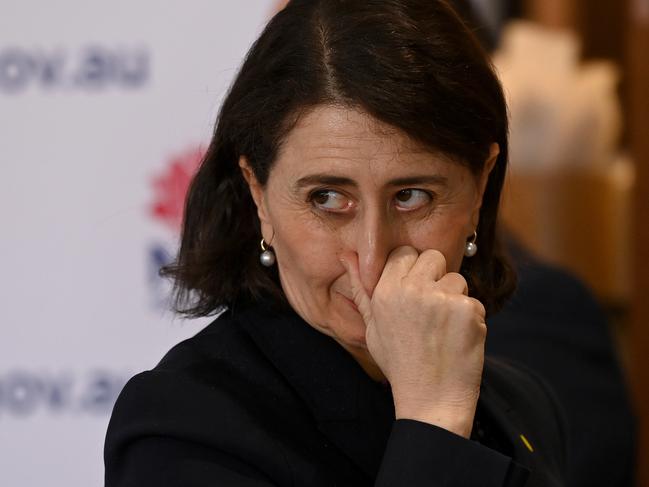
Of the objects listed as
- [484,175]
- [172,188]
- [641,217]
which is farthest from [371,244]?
[641,217]

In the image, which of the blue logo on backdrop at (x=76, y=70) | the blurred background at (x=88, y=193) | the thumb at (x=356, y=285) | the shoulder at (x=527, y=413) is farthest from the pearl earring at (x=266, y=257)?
the blue logo on backdrop at (x=76, y=70)

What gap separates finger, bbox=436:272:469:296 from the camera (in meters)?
1.76

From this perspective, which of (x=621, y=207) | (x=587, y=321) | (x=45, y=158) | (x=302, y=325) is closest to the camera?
(x=302, y=325)

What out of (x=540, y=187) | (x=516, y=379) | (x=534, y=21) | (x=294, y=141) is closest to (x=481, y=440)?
(x=516, y=379)

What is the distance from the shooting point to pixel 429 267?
1.77m

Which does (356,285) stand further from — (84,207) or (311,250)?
(84,207)

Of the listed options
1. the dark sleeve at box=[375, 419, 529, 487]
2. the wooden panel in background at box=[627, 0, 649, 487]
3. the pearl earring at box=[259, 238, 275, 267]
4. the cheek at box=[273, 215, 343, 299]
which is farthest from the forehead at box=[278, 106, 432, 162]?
the wooden panel in background at box=[627, 0, 649, 487]

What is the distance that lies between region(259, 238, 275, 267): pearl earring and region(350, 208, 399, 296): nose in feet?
0.64

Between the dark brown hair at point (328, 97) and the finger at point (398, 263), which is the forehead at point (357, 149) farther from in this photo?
the finger at point (398, 263)

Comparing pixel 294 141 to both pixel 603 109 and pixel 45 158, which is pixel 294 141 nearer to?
pixel 45 158

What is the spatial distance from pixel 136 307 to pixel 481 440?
1.21 meters

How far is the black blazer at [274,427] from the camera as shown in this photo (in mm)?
1650

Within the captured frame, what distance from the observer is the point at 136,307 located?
3031mm

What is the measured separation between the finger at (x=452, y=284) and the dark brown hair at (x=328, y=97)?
0.54 ft
